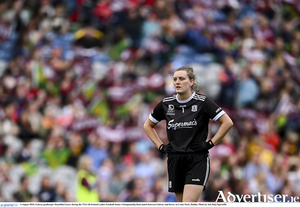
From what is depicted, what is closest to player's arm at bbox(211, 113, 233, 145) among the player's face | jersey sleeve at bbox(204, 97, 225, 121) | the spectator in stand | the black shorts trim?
jersey sleeve at bbox(204, 97, 225, 121)

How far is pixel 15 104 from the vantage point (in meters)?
11.7

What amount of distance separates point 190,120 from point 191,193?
824mm

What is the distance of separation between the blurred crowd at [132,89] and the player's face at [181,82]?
390cm

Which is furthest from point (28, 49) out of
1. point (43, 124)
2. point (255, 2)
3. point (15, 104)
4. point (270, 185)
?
point (270, 185)

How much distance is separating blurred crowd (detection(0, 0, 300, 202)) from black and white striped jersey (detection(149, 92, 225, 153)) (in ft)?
12.0

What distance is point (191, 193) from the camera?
5.03m

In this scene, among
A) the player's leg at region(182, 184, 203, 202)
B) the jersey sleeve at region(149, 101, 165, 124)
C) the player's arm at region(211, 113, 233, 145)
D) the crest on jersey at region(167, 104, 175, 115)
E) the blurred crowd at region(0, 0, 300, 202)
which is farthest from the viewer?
the blurred crowd at region(0, 0, 300, 202)

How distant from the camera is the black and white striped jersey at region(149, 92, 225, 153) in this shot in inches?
203

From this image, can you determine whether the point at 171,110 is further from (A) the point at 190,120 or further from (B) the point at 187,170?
(B) the point at 187,170

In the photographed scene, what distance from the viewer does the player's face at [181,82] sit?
17.1 feet

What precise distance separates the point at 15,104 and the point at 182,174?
760 centimetres

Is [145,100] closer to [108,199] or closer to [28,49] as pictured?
[108,199]

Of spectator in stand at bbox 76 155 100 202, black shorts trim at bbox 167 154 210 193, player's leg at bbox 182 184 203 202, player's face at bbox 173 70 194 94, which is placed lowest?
spectator in stand at bbox 76 155 100 202

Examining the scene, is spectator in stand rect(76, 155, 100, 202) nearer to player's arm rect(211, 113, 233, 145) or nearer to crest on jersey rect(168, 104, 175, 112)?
crest on jersey rect(168, 104, 175, 112)
